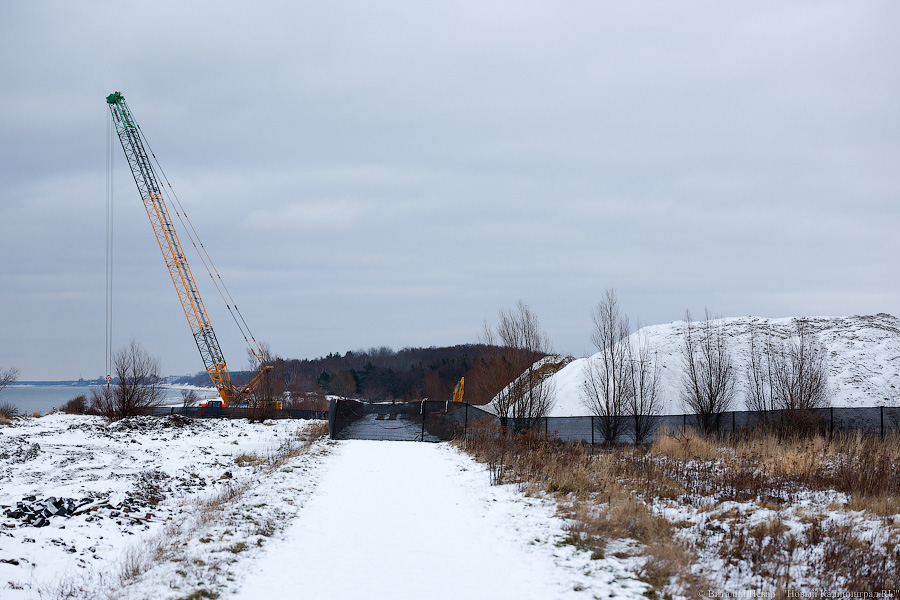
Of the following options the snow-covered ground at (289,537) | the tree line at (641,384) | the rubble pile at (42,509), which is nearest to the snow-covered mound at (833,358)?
the tree line at (641,384)

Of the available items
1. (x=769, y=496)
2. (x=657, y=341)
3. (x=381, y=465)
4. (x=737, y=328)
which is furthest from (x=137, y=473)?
(x=737, y=328)

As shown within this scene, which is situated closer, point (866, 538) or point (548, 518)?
point (866, 538)

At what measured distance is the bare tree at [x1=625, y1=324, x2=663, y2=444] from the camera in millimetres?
29922

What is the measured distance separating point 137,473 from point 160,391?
30.8m

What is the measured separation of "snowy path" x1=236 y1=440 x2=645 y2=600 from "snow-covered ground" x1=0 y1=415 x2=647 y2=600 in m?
0.02

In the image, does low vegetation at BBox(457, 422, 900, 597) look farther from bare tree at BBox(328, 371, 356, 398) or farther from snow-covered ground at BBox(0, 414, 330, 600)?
bare tree at BBox(328, 371, 356, 398)

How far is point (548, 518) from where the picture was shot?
30.7 feet

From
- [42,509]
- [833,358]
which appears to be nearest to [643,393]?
[833,358]

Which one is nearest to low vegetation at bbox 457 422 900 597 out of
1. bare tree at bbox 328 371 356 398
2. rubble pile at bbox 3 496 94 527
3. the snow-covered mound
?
rubble pile at bbox 3 496 94 527

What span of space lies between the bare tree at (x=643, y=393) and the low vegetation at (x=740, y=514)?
14745mm

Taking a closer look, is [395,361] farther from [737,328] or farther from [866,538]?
[866,538]

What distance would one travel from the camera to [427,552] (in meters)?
7.62

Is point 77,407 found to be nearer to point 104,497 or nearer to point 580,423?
point 580,423

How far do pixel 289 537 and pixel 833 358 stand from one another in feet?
→ 133
